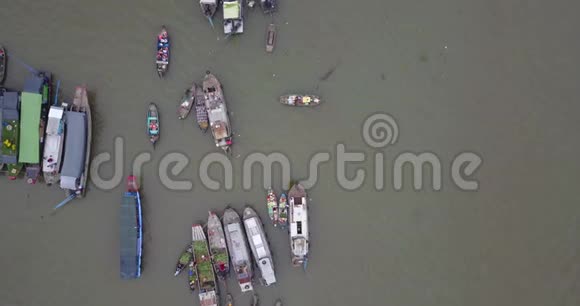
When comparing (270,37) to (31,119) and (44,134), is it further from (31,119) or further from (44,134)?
(31,119)

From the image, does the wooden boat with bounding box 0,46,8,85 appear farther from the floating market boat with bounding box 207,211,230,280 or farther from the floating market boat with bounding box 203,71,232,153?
the floating market boat with bounding box 207,211,230,280

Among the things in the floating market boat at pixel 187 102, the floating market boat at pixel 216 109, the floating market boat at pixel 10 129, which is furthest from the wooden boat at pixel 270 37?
the floating market boat at pixel 10 129

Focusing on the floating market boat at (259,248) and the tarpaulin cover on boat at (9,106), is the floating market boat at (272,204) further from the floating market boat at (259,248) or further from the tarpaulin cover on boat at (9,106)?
the tarpaulin cover on boat at (9,106)

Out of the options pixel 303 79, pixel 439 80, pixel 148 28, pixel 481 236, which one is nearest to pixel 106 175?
pixel 148 28

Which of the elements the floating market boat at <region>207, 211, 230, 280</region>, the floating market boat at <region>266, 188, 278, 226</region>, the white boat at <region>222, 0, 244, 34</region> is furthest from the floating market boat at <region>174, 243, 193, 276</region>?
the white boat at <region>222, 0, 244, 34</region>

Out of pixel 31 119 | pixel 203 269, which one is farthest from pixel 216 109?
pixel 31 119

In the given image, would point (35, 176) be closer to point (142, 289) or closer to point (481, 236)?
point (142, 289)
